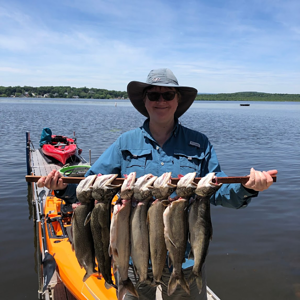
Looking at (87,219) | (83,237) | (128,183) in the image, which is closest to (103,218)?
(87,219)

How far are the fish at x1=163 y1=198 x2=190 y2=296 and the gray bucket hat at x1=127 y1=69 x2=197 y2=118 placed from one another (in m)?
1.39

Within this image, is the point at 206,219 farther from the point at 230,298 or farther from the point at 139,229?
the point at 230,298

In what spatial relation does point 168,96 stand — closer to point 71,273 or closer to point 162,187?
point 162,187

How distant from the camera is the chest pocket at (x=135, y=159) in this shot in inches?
134

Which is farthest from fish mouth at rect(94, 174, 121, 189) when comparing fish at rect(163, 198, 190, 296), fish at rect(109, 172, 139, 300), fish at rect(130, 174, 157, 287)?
fish at rect(163, 198, 190, 296)

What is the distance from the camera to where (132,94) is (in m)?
3.80

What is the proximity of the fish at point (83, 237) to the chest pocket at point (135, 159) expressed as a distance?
0.65 meters

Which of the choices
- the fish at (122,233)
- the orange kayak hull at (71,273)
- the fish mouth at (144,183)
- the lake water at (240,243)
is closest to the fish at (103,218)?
the fish at (122,233)

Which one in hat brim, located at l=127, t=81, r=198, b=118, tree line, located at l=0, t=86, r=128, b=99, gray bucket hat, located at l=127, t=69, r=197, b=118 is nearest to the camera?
gray bucket hat, located at l=127, t=69, r=197, b=118

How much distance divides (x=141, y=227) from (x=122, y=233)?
211 millimetres

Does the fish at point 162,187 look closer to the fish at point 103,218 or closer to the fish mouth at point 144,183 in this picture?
the fish mouth at point 144,183

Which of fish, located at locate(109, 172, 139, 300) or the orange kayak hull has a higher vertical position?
fish, located at locate(109, 172, 139, 300)

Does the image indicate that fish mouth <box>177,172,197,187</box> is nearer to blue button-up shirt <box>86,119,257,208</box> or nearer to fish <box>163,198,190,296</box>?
fish <box>163,198,190,296</box>

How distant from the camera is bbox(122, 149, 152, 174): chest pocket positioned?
3.40 metres
